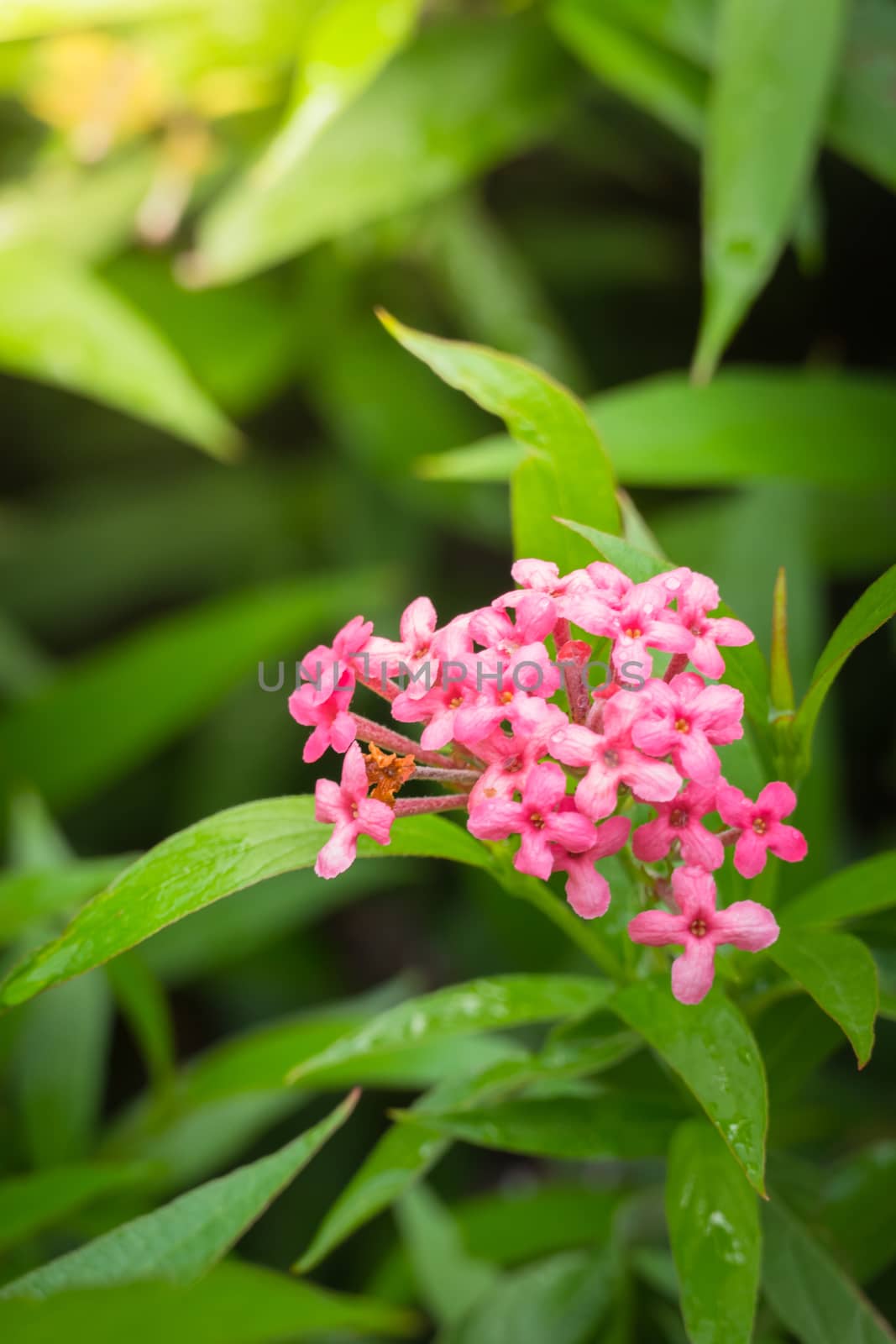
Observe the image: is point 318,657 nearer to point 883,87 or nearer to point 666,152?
point 883,87

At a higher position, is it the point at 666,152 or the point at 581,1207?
the point at 666,152

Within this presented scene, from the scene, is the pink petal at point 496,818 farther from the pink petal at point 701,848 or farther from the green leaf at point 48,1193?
the green leaf at point 48,1193

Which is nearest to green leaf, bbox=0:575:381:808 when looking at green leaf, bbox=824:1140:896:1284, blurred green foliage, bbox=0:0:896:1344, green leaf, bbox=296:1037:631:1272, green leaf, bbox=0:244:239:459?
blurred green foliage, bbox=0:0:896:1344

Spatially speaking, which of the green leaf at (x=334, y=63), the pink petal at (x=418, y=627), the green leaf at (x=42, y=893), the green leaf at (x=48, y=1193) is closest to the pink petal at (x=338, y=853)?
the pink petal at (x=418, y=627)

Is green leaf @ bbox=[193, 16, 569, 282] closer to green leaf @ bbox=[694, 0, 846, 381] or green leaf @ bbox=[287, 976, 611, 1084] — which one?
green leaf @ bbox=[694, 0, 846, 381]

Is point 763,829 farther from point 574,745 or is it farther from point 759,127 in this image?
point 759,127

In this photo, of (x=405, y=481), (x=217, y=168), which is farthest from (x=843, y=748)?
(x=217, y=168)

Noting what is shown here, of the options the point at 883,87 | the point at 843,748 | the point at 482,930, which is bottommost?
the point at 482,930

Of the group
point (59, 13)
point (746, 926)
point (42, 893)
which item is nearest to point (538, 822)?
point (746, 926)
